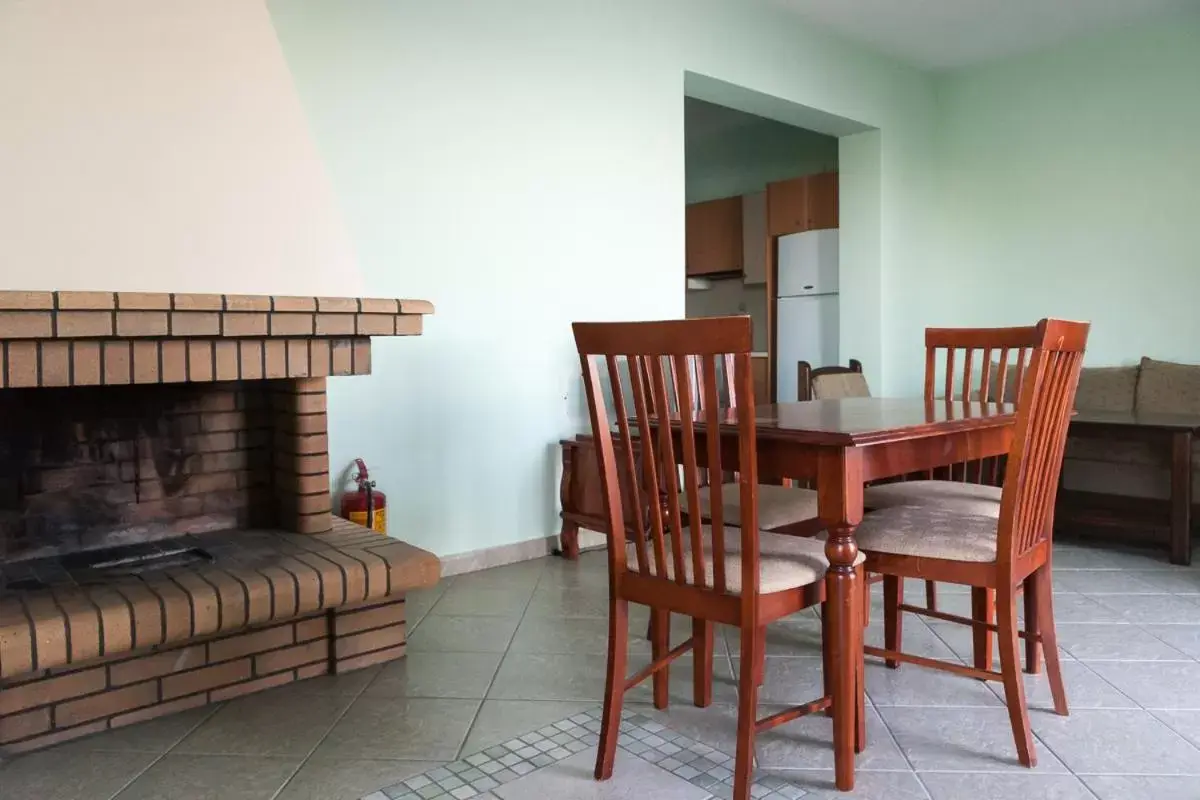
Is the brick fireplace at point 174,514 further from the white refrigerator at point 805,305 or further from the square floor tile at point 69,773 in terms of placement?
the white refrigerator at point 805,305

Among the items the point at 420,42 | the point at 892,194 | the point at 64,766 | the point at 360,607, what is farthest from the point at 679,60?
the point at 64,766

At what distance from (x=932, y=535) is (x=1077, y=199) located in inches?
157

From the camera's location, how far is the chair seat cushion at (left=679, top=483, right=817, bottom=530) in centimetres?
231

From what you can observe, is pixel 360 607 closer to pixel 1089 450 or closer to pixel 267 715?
pixel 267 715

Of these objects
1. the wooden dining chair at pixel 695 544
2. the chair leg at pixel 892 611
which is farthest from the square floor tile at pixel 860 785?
the chair leg at pixel 892 611

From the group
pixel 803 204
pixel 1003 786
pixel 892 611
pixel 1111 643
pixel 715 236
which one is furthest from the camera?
pixel 715 236

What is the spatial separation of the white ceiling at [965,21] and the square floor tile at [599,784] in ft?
13.0

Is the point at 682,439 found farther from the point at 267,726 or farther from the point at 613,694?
the point at 267,726

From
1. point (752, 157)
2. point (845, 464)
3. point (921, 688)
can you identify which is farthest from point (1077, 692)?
point (752, 157)

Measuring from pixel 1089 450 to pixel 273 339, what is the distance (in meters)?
3.68

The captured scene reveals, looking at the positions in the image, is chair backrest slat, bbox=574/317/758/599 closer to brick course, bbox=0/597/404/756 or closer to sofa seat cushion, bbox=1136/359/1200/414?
brick course, bbox=0/597/404/756

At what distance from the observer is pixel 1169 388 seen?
434 cm

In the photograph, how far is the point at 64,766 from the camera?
184cm

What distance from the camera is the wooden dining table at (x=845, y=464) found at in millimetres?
1713
